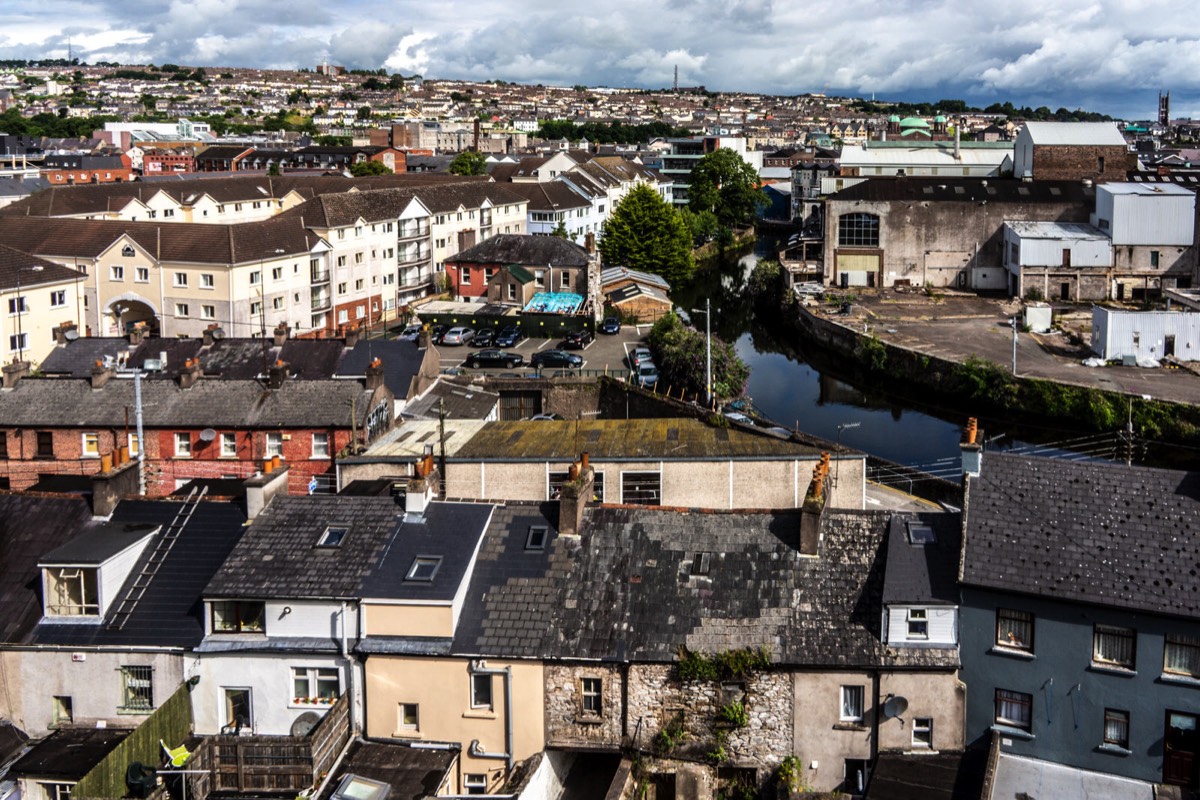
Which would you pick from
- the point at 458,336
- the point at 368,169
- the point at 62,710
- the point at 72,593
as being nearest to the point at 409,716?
the point at 62,710

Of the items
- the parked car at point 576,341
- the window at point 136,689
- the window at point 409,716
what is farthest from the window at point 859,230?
the window at point 136,689

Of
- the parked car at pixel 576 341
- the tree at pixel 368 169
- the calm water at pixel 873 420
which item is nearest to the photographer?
the calm water at pixel 873 420

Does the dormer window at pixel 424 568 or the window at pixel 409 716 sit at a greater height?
the dormer window at pixel 424 568

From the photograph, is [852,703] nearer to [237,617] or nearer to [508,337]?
[237,617]

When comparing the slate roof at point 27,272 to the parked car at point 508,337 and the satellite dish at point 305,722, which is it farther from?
the satellite dish at point 305,722

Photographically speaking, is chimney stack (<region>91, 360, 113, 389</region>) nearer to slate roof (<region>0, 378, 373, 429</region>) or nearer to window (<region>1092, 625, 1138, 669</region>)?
slate roof (<region>0, 378, 373, 429</region>)

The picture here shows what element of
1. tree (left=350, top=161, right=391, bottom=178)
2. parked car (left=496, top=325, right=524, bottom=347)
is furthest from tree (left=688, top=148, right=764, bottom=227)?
parked car (left=496, top=325, right=524, bottom=347)
